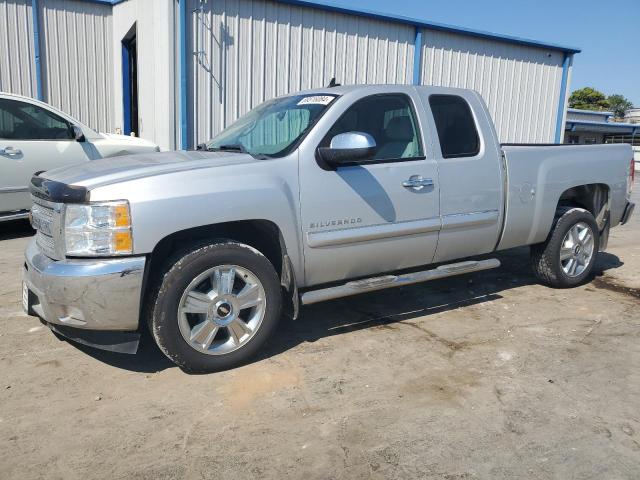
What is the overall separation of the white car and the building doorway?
14.0 feet

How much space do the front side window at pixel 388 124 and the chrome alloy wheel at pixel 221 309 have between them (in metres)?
1.35

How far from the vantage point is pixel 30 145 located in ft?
24.1

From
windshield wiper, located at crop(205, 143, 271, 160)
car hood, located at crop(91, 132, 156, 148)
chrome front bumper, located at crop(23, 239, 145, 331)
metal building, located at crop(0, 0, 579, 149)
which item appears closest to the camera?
chrome front bumper, located at crop(23, 239, 145, 331)

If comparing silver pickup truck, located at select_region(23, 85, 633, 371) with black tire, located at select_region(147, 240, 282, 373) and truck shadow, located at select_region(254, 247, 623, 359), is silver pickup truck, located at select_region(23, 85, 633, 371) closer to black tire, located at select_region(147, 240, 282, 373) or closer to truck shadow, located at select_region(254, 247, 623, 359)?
black tire, located at select_region(147, 240, 282, 373)

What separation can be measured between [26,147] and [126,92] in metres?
5.21

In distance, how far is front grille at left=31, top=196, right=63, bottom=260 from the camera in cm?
333

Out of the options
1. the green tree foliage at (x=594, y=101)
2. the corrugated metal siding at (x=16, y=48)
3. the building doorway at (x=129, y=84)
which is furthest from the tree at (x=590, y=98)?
the corrugated metal siding at (x=16, y=48)

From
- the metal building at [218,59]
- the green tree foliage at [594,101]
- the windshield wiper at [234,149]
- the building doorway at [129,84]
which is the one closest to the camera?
the windshield wiper at [234,149]

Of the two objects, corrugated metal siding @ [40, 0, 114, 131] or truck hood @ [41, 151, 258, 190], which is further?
corrugated metal siding @ [40, 0, 114, 131]

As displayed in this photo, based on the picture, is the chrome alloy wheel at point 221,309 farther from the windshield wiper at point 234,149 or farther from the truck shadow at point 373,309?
the windshield wiper at point 234,149

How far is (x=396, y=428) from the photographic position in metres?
2.97

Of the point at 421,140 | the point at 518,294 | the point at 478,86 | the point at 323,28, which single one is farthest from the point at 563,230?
the point at 478,86

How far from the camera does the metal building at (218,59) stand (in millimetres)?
9609

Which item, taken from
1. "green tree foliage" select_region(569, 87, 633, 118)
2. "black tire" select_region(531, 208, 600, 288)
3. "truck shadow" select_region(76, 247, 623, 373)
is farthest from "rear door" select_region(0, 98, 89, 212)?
"green tree foliage" select_region(569, 87, 633, 118)
